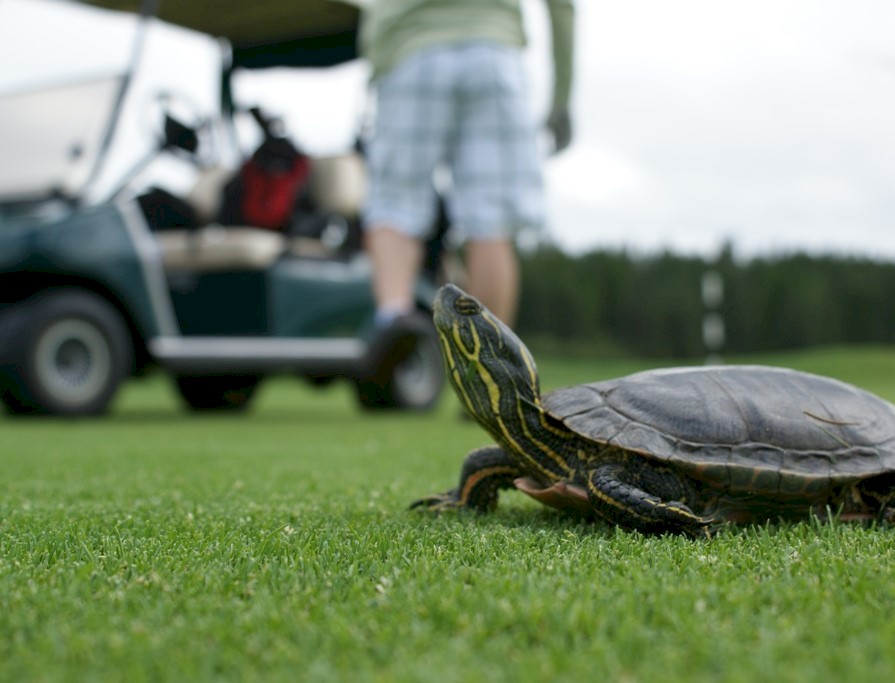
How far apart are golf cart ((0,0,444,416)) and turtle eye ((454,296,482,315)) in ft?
10.2

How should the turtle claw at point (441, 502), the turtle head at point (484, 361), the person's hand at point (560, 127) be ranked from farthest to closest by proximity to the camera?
the person's hand at point (560, 127)
the turtle claw at point (441, 502)
the turtle head at point (484, 361)

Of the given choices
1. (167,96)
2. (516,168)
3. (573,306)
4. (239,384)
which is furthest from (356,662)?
(573,306)

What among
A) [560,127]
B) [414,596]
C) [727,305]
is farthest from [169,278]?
[727,305]

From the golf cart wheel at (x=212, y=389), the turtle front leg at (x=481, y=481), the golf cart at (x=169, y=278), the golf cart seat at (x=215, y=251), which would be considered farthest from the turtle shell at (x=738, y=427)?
the golf cart wheel at (x=212, y=389)

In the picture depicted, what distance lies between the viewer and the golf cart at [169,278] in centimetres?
511

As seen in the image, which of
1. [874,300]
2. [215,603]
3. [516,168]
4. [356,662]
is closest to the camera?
[356,662]

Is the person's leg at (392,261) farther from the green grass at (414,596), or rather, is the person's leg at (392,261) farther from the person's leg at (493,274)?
the green grass at (414,596)

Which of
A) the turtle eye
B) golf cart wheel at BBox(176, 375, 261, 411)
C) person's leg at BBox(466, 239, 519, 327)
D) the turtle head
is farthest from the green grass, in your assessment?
golf cart wheel at BBox(176, 375, 261, 411)

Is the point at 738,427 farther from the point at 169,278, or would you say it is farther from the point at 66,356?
the point at 169,278

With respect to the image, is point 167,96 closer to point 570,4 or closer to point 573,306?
point 570,4

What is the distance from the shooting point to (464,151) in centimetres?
422

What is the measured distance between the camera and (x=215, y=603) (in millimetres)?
1033

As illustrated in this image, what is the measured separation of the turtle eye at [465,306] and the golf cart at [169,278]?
3.12 metres

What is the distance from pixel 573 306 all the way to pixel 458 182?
18836mm
